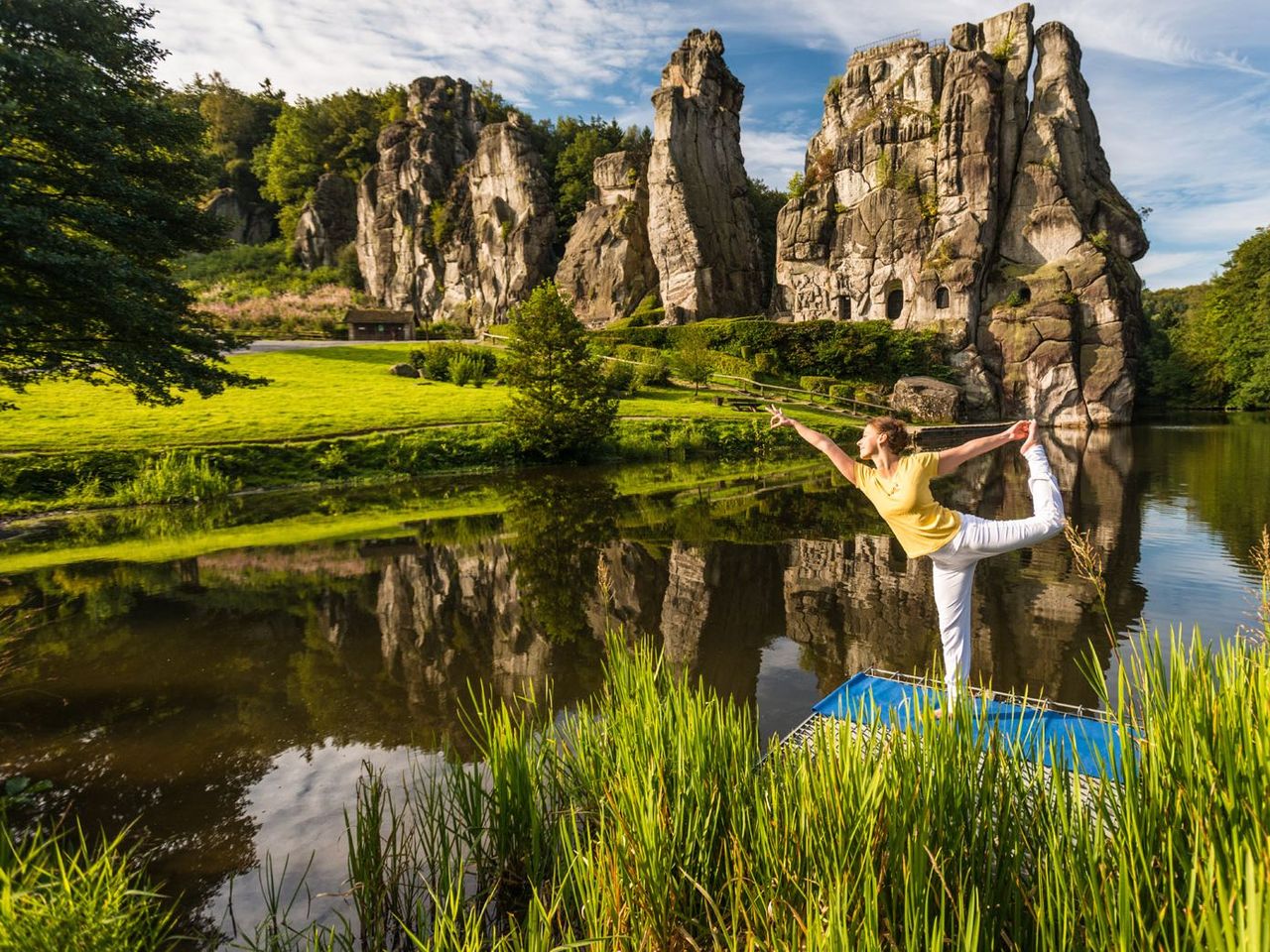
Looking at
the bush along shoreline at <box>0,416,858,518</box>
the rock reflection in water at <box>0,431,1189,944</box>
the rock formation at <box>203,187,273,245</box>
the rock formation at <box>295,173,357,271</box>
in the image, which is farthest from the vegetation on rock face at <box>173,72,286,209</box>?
the rock reflection in water at <box>0,431,1189,944</box>

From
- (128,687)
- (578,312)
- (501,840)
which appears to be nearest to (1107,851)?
(501,840)

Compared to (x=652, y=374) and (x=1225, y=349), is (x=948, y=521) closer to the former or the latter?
(x=652, y=374)

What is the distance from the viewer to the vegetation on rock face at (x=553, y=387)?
2894cm

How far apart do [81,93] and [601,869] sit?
14639mm

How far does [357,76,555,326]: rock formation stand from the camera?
68.8m

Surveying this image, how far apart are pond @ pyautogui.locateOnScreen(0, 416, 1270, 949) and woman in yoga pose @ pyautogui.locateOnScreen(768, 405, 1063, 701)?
88cm

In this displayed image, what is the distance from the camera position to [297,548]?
50.7 ft

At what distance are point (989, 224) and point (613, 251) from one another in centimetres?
3155

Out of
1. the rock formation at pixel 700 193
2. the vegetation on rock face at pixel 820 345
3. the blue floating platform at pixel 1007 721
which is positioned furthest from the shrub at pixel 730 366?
the blue floating platform at pixel 1007 721

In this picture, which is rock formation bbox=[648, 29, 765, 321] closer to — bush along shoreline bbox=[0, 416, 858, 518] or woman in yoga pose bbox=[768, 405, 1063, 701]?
bush along shoreline bbox=[0, 416, 858, 518]

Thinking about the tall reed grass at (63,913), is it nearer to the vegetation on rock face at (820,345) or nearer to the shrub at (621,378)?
the shrub at (621,378)

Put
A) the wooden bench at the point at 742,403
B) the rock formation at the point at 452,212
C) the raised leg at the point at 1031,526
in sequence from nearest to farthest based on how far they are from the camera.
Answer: the raised leg at the point at 1031,526, the wooden bench at the point at 742,403, the rock formation at the point at 452,212

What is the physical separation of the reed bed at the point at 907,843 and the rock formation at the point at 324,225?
86674 millimetres

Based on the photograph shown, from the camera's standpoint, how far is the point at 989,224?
176 ft
